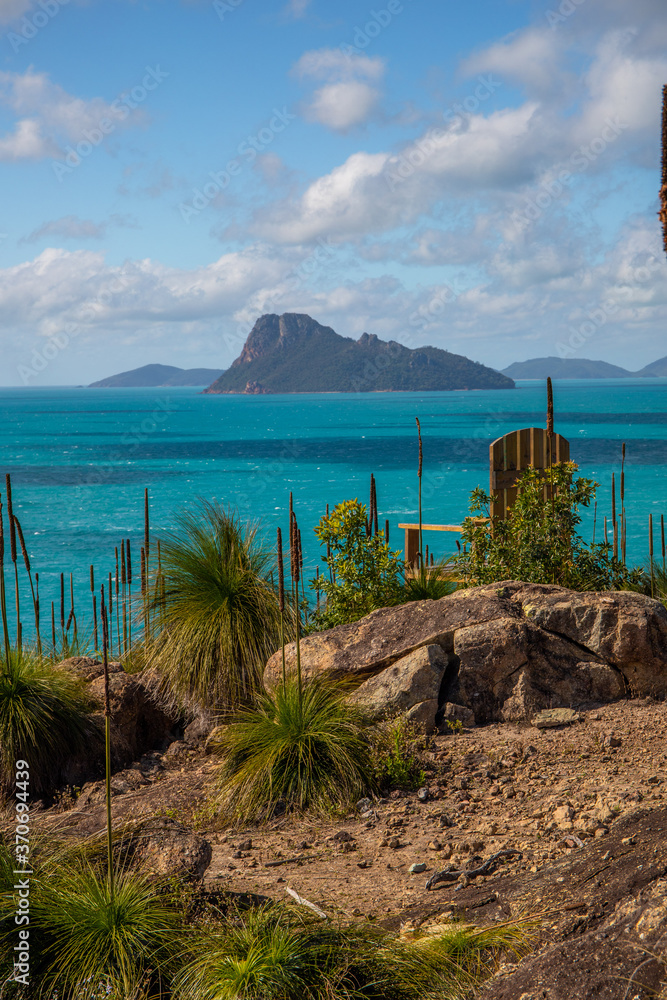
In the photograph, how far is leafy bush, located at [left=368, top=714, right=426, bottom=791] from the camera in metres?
5.63

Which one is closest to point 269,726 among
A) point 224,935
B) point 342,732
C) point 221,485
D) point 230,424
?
point 342,732

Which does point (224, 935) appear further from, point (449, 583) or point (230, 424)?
point (230, 424)

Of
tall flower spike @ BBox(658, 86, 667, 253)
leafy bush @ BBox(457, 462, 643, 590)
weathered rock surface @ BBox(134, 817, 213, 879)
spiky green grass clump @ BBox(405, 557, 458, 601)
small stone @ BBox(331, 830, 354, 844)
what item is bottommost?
small stone @ BBox(331, 830, 354, 844)

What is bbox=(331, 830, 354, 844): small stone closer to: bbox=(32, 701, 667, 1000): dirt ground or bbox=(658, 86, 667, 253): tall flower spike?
bbox=(32, 701, 667, 1000): dirt ground

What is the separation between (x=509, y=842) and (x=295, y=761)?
1.57 metres

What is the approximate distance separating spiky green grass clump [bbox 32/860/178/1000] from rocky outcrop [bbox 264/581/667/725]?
2.89 m

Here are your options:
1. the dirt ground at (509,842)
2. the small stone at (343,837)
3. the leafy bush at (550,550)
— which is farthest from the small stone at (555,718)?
the small stone at (343,837)

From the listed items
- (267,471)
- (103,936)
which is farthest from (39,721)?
(267,471)

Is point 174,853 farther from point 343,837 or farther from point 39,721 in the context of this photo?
point 39,721

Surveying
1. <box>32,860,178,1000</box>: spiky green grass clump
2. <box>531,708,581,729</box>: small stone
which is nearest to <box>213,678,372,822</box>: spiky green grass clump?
<box>531,708,581,729</box>: small stone

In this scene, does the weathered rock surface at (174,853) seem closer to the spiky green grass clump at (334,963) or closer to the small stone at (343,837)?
the spiky green grass clump at (334,963)

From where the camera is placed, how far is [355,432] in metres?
109

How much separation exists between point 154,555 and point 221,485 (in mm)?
52257

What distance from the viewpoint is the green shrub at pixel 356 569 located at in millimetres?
7855
